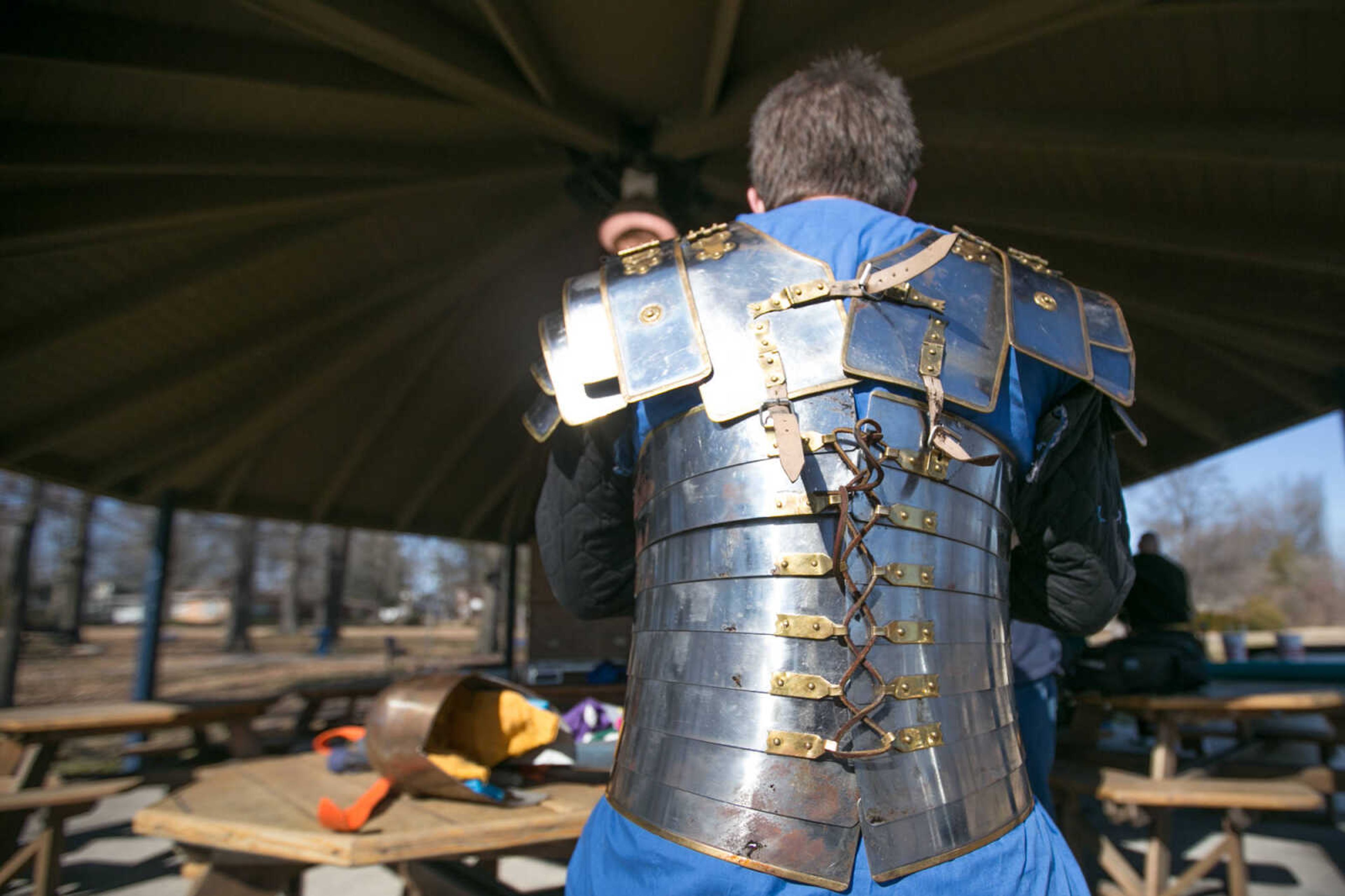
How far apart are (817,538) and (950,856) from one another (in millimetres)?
421

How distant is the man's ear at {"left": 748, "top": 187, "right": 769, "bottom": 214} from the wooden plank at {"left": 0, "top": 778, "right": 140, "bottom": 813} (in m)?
4.37

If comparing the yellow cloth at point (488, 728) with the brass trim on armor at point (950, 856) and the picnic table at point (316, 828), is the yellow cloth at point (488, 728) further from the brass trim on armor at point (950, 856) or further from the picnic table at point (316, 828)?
the brass trim on armor at point (950, 856)

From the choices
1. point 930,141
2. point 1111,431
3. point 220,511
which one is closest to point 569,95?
point 930,141

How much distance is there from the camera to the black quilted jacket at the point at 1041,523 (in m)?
1.28

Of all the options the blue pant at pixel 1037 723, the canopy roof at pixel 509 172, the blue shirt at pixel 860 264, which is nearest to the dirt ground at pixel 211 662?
the canopy roof at pixel 509 172

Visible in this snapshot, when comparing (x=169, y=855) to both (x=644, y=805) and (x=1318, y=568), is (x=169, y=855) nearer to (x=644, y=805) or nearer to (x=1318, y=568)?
(x=644, y=805)

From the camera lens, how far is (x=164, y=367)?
5.08 m

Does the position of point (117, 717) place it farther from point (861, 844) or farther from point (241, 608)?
point (241, 608)

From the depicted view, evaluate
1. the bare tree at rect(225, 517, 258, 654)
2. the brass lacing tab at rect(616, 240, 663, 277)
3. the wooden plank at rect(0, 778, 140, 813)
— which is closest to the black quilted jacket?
the brass lacing tab at rect(616, 240, 663, 277)

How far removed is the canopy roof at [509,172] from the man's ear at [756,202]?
1726 millimetres

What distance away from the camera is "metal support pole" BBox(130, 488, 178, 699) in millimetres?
6859

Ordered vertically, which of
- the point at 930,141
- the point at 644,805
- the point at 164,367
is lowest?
the point at 644,805

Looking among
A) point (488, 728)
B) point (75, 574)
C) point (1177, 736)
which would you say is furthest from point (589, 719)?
point (75, 574)

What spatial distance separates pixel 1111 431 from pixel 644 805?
1019 mm
